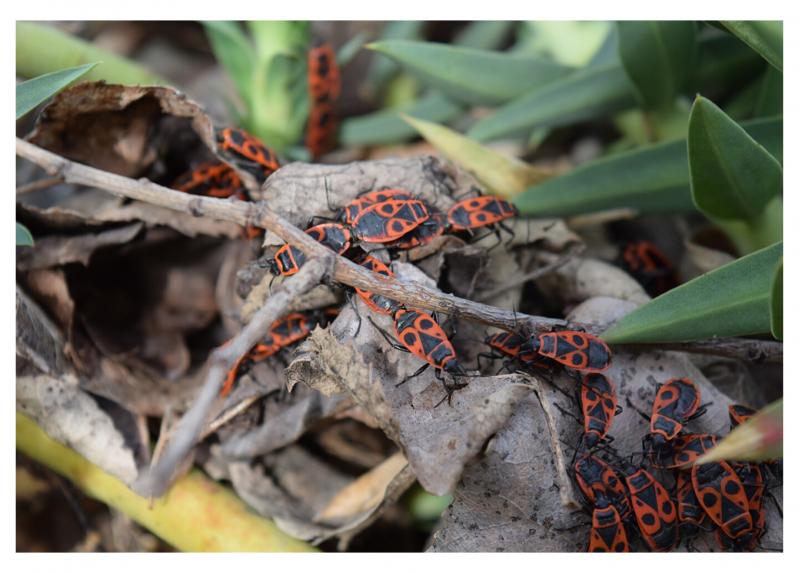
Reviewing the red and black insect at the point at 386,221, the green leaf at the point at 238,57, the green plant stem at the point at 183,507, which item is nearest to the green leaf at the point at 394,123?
the green leaf at the point at 238,57

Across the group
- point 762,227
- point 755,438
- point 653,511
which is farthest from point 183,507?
point 762,227

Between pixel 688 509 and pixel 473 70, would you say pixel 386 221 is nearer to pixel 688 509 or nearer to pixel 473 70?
pixel 473 70

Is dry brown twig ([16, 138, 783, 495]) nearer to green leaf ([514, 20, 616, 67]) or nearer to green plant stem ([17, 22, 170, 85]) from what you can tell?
green plant stem ([17, 22, 170, 85])

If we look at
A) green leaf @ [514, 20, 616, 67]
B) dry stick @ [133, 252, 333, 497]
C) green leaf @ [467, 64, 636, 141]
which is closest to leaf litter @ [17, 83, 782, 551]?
green leaf @ [467, 64, 636, 141]

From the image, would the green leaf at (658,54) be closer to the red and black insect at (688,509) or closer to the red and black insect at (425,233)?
the red and black insect at (425,233)

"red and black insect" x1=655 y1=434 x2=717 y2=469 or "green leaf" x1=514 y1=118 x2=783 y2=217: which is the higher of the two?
"green leaf" x1=514 y1=118 x2=783 y2=217

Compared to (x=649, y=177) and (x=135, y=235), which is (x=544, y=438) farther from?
(x=135, y=235)
